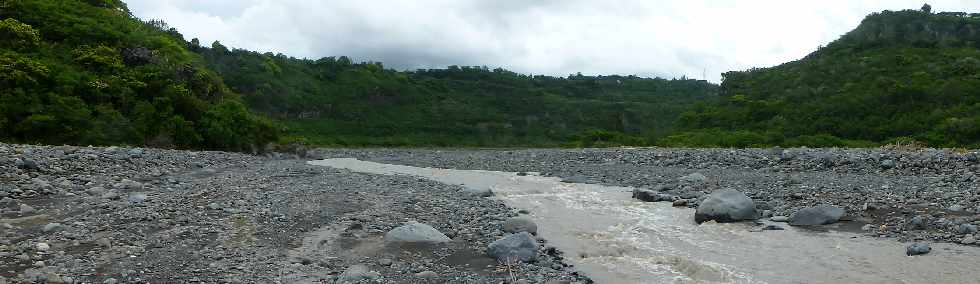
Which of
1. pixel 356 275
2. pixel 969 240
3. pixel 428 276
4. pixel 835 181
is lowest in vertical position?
pixel 428 276

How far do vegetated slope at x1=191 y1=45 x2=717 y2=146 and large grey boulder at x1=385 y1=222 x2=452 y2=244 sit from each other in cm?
5738

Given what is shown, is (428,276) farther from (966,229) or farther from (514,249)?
(966,229)

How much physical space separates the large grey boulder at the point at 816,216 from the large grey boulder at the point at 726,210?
91cm

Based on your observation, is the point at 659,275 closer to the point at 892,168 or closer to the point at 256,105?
the point at 892,168

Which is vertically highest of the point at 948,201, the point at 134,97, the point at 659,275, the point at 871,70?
the point at 871,70

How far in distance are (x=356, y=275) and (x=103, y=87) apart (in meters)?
28.2

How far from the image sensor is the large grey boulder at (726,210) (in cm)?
1352

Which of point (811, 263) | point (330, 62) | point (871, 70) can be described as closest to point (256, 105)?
point (330, 62)

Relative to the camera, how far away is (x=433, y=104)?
10606 centimetres

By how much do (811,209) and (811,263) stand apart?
3.73 m

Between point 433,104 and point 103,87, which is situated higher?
point 433,104

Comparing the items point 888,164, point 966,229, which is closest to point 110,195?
point 966,229

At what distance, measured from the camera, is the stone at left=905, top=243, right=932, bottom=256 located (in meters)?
10.0

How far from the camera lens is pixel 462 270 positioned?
9.22 meters
